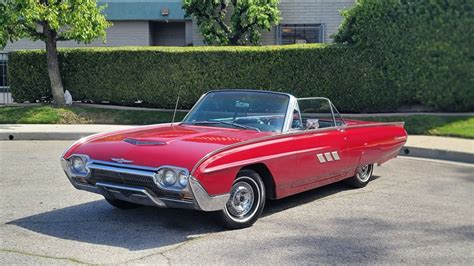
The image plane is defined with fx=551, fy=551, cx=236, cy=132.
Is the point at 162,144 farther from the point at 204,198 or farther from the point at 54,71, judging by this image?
the point at 54,71

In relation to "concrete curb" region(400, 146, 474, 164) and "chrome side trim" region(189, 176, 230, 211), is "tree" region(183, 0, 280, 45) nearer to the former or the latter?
"concrete curb" region(400, 146, 474, 164)

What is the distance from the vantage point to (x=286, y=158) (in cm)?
578

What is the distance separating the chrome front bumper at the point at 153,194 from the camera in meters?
4.89

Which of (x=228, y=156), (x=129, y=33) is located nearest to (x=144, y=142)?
(x=228, y=156)

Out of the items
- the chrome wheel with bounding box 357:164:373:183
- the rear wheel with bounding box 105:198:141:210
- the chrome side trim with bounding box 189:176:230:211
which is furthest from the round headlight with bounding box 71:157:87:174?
the chrome wheel with bounding box 357:164:373:183

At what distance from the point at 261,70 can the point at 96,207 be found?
31.4 feet

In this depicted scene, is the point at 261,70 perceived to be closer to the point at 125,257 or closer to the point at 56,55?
the point at 56,55

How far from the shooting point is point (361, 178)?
762cm

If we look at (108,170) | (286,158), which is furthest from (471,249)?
(108,170)

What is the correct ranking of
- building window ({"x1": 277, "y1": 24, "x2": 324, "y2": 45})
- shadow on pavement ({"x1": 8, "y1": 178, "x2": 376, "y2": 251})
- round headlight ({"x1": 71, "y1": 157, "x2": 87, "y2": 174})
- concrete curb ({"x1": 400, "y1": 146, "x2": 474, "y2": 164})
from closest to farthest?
shadow on pavement ({"x1": 8, "y1": 178, "x2": 376, "y2": 251})
round headlight ({"x1": 71, "y1": 157, "x2": 87, "y2": 174})
concrete curb ({"x1": 400, "y1": 146, "x2": 474, "y2": 164})
building window ({"x1": 277, "y1": 24, "x2": 324, "y2": 45})

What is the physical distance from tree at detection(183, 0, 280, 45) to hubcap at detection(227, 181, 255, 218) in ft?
42.3

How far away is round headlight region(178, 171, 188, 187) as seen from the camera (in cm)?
485

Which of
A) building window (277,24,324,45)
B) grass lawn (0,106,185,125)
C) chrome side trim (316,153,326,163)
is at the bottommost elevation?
grass lawn (0,106,185,125)

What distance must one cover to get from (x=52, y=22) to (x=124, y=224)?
1033 centimetres
